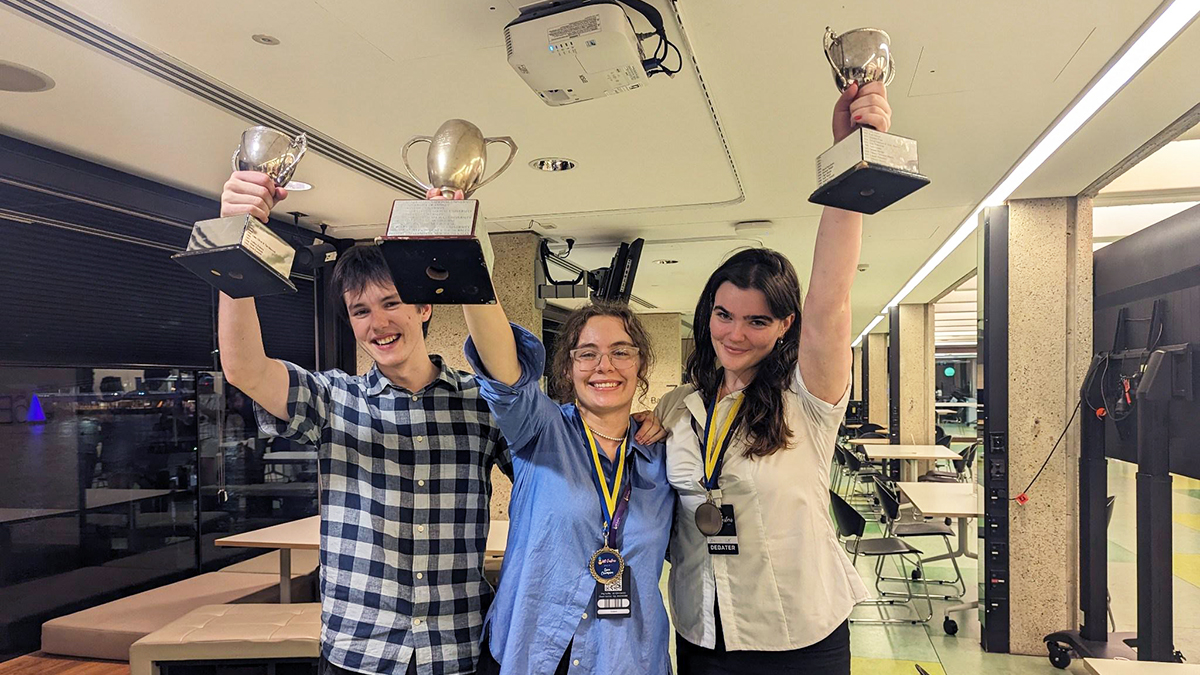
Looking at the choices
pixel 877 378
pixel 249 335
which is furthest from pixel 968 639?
pixel 877 378

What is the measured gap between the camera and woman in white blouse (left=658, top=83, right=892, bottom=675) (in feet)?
4.67

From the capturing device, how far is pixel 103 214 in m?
3.66

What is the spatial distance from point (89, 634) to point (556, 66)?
11.8ft

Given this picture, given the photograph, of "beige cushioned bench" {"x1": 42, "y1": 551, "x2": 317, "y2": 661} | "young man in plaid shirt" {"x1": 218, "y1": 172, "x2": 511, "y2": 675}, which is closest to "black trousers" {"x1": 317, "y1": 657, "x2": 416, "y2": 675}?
"young man in plaid shirt" {"x1": 218, "y1": 172, "x2": 511, "y2": 675}

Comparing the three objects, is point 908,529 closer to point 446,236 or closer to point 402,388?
point 402,388

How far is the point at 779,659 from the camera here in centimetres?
142

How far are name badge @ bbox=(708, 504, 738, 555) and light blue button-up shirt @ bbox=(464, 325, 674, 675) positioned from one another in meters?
0.11

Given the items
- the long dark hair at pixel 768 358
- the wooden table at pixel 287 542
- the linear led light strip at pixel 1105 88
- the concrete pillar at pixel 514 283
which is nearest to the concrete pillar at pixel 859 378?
the concrete pillar at pixel 514 283

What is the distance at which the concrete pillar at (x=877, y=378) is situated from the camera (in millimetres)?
14867

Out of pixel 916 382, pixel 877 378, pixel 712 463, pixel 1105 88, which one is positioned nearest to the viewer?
pixel 712 463

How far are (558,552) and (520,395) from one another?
346 mm

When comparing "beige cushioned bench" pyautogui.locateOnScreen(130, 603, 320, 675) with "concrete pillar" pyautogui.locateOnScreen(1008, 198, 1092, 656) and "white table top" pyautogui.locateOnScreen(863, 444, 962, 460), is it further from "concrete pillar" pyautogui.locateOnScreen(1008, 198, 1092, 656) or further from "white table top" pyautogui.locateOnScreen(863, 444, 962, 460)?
"white table top" pyautogui.locateOnScreen(863, 444, 962, 460)

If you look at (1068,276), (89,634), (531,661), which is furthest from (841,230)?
(89,634)

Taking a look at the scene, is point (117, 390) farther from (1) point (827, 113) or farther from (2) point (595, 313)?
(1) point (827, 113)
